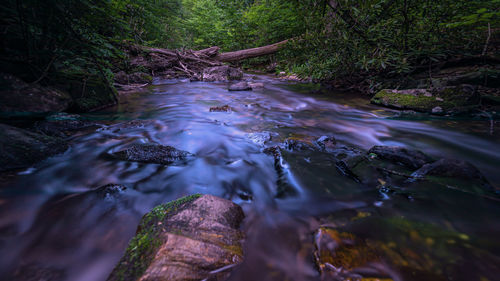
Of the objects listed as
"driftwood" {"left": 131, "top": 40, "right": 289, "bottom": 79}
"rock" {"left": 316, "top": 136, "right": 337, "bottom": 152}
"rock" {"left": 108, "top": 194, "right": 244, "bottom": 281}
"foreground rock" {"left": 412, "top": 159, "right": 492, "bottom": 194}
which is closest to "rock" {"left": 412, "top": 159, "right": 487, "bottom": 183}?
"foreground rock" {"left": 412, "top": 159, "right": 492, "bottom": 194}

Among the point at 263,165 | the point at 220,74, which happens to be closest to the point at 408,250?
the point at 263,165

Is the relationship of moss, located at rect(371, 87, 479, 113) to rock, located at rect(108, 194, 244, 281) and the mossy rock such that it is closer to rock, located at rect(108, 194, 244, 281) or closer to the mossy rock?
the mossy rock

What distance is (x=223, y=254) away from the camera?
44.1 inches

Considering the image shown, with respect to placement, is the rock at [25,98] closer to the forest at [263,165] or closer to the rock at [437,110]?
the forest at [263,165]

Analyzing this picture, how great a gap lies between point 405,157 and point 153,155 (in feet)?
8.93

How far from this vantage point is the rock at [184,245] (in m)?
0.97

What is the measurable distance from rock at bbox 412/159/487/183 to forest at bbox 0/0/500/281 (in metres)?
0.02

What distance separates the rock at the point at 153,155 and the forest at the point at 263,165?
0.02m

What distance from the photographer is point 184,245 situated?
106 centimetres

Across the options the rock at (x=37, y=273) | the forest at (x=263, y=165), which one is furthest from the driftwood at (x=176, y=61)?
the rock at (x=37, y=273)

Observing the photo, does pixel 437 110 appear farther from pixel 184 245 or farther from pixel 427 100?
pixel 184 245

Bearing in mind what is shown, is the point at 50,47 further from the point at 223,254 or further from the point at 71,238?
the point at 223,254

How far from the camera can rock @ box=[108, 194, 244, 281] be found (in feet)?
3.18

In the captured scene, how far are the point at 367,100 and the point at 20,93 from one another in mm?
6847
